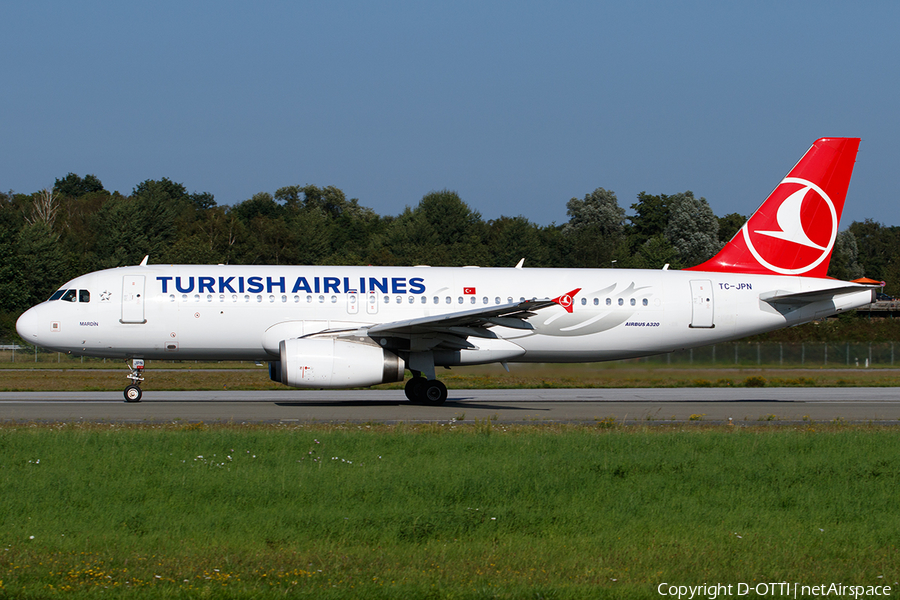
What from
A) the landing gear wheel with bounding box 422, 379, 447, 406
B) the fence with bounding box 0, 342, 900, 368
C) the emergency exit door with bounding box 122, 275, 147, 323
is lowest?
the landing gear wheel with bounding box 422, 379, 447, 406

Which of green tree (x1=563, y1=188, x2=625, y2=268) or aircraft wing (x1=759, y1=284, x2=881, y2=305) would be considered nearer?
aircraft wing (x1=759, y1=284, x2=881, y2=305)

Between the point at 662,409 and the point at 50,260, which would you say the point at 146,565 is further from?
the point at 50,260

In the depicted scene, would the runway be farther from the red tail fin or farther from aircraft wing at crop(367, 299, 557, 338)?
the red tail fin

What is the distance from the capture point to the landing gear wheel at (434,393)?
21922 millimetres

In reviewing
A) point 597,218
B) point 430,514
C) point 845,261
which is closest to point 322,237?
point 597,218

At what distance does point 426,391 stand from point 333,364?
123 inches

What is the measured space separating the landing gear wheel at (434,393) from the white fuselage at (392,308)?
972mm

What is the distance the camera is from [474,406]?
2198 cm

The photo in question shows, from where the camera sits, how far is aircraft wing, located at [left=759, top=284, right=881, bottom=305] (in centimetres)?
2272

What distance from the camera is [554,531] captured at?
8.35 meters

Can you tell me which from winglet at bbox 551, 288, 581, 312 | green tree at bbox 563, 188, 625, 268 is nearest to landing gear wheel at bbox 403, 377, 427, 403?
winglet at bbox 551, 288, 581, 312

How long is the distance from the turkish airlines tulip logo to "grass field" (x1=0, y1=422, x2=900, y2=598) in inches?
469

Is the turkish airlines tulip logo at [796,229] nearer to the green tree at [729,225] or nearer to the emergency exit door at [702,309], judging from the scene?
the emergency exit door at [702,309]

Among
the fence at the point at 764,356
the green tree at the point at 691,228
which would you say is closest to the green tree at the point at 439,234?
the green tree at the point at 691,228
